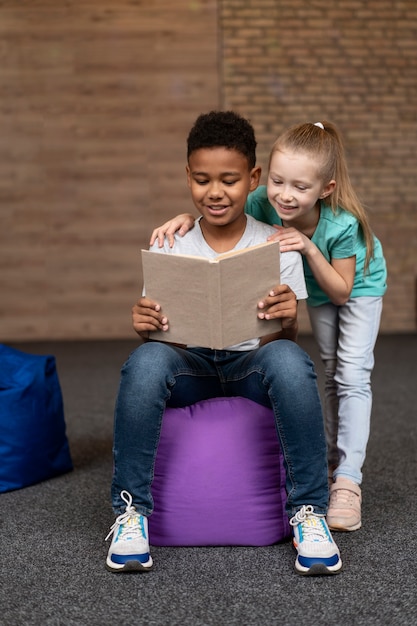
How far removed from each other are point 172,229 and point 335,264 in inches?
16.1

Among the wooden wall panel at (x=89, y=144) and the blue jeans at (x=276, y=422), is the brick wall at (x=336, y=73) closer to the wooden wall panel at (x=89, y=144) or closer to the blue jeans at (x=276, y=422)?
the wooden wall panel at (x=89, y=144)

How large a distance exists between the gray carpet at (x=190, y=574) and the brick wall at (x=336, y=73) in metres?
3.96

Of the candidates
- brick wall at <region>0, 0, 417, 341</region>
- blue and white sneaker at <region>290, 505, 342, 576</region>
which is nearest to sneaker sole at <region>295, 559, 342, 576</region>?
blue and white sneaker at <region>290, 505, 342, 576</region>

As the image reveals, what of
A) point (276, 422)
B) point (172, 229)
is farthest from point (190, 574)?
point (172, 229)

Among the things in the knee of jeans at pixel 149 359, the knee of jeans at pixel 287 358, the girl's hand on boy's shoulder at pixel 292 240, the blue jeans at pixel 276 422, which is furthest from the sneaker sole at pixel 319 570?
the girl's hand on boy's shoulder at pixel 292 240

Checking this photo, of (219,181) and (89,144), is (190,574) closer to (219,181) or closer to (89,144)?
(219,181)

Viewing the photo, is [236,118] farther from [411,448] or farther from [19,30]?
[19,30]

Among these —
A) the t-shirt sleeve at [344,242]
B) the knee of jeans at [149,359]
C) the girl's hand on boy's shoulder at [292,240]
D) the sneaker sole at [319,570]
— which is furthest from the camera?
the t-shirt sleeve at [344,242]

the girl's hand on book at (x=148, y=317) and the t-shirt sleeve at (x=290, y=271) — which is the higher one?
the t-shirt sleeve at (x=290, y=271)

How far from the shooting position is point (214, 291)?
67.9 inches

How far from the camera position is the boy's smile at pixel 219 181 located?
187cm

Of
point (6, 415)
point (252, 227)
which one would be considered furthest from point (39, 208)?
point (252, 227)

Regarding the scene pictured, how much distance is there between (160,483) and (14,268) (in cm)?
456

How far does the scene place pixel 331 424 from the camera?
7.57 feet
